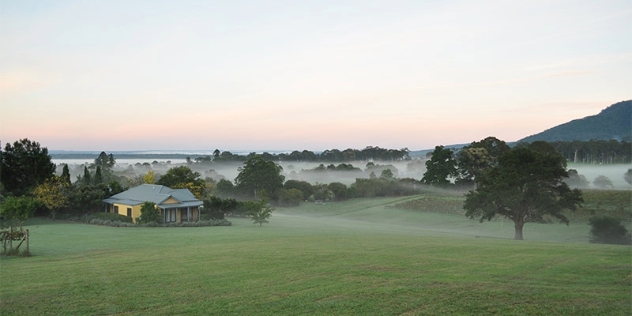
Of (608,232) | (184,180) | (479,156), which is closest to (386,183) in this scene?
(479,156)

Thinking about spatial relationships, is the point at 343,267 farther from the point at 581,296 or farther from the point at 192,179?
the point at 192,179

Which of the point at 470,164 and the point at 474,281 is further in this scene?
the point at 470,164

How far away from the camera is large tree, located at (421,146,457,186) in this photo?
69062 millimetres

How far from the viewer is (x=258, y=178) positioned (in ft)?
253

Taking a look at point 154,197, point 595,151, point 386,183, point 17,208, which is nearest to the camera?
point 17,208

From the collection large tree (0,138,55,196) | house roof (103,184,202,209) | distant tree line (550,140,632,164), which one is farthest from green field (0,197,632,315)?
distant tree line (550,140,632,164)

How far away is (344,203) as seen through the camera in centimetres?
7331

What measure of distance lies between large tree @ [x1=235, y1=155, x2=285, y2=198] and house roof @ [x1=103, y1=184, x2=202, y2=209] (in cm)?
3138

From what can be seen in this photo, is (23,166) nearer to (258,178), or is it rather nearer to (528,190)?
(258,178)

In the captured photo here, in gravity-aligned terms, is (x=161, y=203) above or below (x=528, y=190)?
below

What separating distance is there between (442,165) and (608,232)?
122 feet

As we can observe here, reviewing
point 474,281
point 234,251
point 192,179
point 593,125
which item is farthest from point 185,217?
point 593,125

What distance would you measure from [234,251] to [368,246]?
6.34 meters

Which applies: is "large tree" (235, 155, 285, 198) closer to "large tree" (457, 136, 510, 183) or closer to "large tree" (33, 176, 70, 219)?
"large tree" (457, 136, 510, 183)
